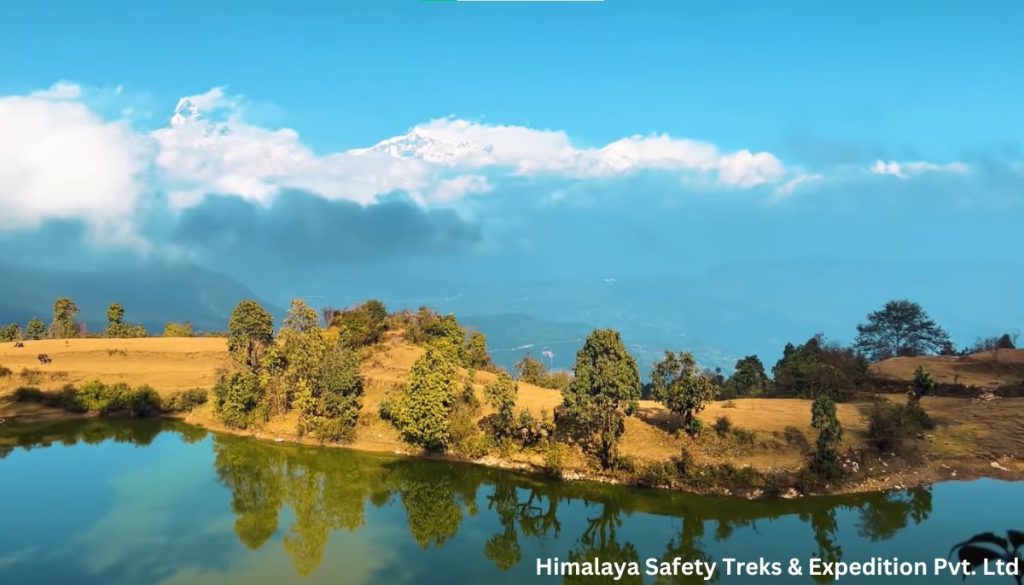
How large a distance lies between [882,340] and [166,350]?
115 m

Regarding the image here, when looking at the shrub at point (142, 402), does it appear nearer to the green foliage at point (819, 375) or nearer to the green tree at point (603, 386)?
the green tree at point (603, 386)

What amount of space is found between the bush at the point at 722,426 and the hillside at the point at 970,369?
32.0 metres

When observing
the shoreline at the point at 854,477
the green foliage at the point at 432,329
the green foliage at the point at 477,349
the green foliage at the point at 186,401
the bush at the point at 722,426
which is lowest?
the shoreline at the point at 854,477

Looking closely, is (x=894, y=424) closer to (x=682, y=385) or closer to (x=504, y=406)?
(x=682, y=385)

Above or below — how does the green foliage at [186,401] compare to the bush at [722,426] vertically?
above

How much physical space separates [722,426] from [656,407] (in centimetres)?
924

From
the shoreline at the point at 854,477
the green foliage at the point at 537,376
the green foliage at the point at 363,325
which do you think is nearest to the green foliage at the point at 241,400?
the shoreline at the point at 854,477

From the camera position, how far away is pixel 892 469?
156 feet

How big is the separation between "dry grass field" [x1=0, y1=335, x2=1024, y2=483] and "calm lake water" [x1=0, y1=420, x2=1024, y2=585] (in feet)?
14.9

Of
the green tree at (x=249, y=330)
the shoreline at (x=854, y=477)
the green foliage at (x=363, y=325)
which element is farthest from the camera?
the green foliage at (x=363, y=325)

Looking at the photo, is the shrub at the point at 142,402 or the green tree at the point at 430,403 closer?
the green tree at the point at 430,403

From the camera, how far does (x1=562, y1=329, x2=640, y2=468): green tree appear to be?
4644 cm

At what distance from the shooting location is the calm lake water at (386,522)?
34.1 metres

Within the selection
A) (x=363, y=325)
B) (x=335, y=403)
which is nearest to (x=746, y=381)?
(x=363, y=325)
